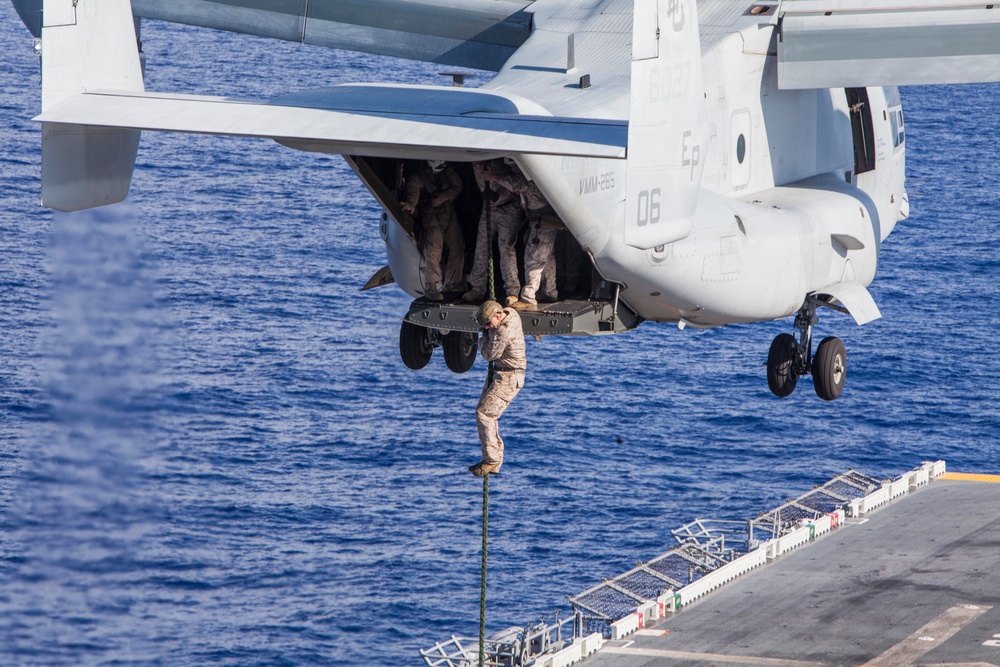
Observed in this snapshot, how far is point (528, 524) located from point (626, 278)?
3101 inches

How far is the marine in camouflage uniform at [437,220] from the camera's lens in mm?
22953

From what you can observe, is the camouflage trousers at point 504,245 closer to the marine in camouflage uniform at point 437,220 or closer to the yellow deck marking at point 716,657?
the marine in camouflage uniform at point 437,220

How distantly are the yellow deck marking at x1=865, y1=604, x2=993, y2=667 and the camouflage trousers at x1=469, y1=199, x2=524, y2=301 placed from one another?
39.8 metres

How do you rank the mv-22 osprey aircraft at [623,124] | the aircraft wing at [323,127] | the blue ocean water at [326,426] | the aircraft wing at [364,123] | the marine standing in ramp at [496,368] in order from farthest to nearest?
the blue ocean water at [326,426] → the marine standing in ramp at [496,368] → the mv-22 osprey aircraft at [623,124] → the aircraft wing at [323,127] → the aircraft wing at [364,123]

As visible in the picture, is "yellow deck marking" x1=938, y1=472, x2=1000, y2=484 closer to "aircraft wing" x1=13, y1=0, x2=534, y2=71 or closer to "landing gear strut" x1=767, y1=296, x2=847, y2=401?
"landing gear strut" x1=767, y1=296, x2=847, y2=401

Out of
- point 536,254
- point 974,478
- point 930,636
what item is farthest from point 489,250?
point 974,478

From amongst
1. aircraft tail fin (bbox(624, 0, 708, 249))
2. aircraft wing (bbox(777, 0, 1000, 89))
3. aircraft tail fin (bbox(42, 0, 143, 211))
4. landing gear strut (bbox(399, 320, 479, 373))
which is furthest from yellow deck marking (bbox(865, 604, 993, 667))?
→ aircraft tail fin (bbox(42, 0, 143, 211))

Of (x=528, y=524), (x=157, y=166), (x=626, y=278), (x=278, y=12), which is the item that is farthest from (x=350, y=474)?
(x=626, y=278)

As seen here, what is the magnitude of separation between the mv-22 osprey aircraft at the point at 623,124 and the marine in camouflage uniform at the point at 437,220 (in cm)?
25

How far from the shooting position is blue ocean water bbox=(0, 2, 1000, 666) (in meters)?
92.2

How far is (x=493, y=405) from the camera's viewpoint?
21.3 m

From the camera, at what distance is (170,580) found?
9769 centimetres

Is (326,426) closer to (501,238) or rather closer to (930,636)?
(930,636)

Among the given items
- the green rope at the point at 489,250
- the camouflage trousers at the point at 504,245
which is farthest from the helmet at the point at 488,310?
the camouflage trousers at the point at 504,245
